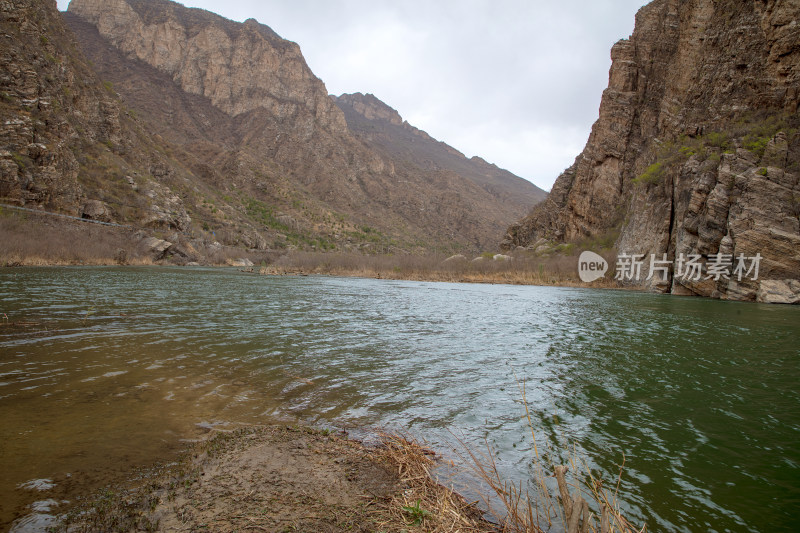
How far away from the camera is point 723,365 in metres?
9.44

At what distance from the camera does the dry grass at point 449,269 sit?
48.8m

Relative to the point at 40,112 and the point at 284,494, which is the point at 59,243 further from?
the point at 284,494

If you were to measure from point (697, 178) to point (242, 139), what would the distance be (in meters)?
103

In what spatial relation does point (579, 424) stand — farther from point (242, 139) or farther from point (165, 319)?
point (242, 139)

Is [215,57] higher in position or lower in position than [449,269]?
higher

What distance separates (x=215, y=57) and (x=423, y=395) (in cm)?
13388

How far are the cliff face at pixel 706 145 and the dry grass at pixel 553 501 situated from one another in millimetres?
29438

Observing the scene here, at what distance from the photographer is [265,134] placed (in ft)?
350

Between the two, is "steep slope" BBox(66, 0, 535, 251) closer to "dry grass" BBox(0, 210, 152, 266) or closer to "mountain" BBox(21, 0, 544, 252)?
"mountain" BBox(21, 0, 544, 252)

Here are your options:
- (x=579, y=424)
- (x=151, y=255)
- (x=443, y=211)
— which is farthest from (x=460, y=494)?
(x=443, y=211)

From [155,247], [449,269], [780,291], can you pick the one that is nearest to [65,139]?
[155,247]
